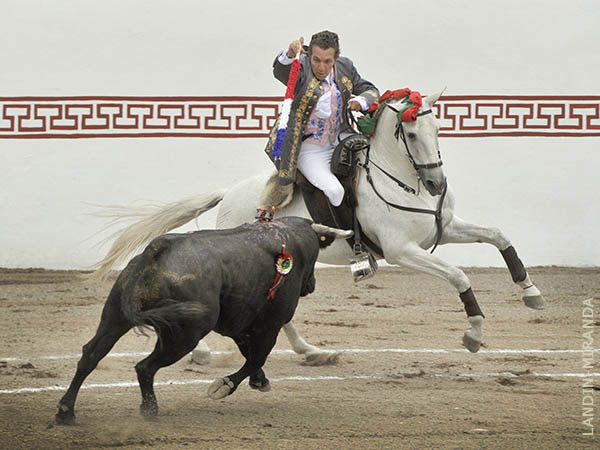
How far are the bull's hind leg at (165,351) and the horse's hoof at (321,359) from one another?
76.6 inches

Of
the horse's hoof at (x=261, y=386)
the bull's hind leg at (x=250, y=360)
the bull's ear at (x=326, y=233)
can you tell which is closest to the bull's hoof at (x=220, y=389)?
the bull's hind leg at (x=250, y=360)

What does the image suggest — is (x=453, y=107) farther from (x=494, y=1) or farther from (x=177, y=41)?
(x=177, y=41)

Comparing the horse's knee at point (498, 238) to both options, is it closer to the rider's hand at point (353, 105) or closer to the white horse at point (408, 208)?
the white horse at point (408, 208)

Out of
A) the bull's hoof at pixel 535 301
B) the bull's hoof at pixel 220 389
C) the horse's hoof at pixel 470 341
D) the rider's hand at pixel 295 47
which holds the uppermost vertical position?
the rider's hand at pixel 295 47

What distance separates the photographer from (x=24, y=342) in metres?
7.15

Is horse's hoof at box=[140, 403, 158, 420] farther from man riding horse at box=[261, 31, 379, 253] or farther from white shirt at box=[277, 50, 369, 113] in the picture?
white shirt at box=[277, 50, 369, 113]

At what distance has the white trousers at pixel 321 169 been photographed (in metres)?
6.28

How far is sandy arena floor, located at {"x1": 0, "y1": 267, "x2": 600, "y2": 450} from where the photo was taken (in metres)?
4.55

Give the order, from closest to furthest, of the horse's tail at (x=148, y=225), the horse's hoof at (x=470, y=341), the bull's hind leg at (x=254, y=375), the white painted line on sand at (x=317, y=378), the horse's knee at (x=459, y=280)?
the bull's hind leg at (x=254, y=375), the white painted line on sand at (x=317, y=378), the horse's hoof at (x=470, y=341), the horse's knee at (x=459, y=280), the horse's tail at (x=148, y=225)

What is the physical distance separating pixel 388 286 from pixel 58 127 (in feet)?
11.8

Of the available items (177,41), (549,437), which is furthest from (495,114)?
(549,437)

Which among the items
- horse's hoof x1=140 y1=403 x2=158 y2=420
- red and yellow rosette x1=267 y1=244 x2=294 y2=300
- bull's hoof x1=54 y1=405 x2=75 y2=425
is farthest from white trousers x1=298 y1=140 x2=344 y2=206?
bull's hoof x1=54 y1=405 x2=75 y2=425

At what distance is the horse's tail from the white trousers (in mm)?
905

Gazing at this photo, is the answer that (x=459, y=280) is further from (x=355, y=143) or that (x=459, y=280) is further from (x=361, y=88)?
(x=361, y=88)
